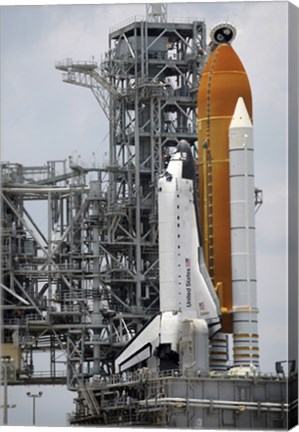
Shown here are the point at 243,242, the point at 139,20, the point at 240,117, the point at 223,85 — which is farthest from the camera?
the point at 139,20

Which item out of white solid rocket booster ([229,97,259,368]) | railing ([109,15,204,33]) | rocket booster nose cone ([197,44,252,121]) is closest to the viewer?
white solid rocket booster ([229,97,259,368])

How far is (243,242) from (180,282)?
1931mm

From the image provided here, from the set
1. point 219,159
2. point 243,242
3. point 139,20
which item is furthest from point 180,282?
point 139,20

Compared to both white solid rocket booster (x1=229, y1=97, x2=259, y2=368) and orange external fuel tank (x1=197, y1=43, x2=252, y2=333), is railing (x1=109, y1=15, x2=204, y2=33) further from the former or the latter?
white solid rocket booster (x1=229, y1=97, x2=259, y2=368)

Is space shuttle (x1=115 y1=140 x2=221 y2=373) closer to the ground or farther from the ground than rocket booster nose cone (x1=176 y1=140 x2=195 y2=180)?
closer to the ground

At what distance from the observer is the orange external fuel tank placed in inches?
Result: 1977

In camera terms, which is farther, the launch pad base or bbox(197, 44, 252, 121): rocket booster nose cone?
bbox(197, 44, 252, 121): rocket booster nose cone

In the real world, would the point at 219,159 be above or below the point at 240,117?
below

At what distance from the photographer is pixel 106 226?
2126 inches

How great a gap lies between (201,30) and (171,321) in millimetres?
8635

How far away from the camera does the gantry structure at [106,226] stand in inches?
2111

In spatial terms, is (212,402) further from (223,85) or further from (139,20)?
(139,20)

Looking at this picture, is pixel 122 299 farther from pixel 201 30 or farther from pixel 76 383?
pixel 201 30

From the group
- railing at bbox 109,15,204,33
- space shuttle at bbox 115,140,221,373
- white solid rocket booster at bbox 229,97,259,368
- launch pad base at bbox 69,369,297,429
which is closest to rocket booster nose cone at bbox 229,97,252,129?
white solid rocket booster at bbox 229,97,259,368
